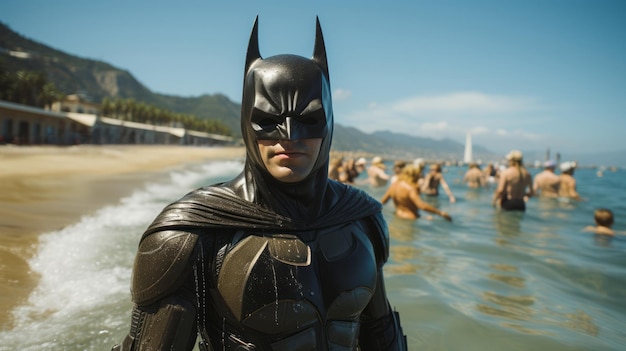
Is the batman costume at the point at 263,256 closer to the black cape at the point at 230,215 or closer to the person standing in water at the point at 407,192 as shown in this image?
the black cape at the point at 230,215

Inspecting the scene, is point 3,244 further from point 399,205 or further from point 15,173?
point 15,173

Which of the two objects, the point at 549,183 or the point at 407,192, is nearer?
the point at 407,192

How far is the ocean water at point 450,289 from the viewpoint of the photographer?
11.6 ft

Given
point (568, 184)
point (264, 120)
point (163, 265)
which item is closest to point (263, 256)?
point (163, 265)

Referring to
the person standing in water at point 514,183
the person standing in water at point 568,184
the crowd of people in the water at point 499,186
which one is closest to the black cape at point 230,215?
the crowd of people in the water at point 499,186

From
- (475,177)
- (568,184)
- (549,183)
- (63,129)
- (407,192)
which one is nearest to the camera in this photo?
(407,192)

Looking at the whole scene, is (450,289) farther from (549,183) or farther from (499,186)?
(549,183)

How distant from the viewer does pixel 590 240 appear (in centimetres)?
840

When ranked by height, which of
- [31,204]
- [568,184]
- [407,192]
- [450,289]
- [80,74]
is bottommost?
[450,289]

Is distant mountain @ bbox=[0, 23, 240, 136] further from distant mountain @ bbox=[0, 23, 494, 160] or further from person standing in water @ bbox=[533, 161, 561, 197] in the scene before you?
person standing in water @ bbox=[533, 161, 561, 197]

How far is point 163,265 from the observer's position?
4.49 ft

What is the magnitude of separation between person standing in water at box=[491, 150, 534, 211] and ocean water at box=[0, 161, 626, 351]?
103 inches

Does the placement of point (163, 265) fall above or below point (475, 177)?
above

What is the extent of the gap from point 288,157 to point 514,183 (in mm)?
11267
